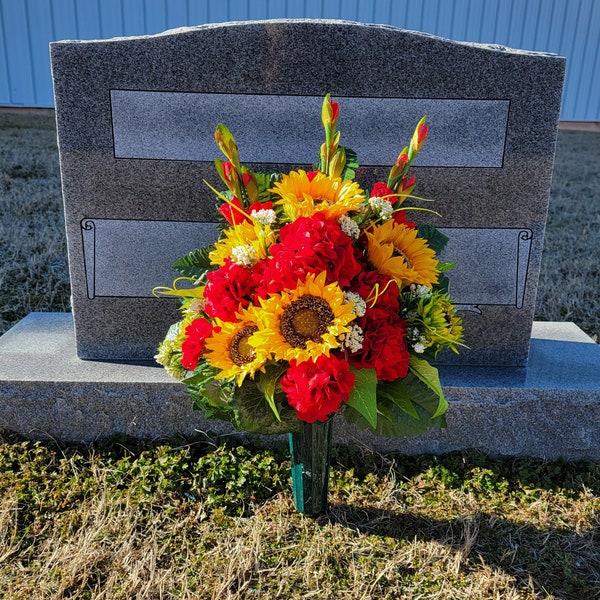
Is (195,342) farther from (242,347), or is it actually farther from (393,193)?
(393,193)

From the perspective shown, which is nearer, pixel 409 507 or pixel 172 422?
pixel 409 507

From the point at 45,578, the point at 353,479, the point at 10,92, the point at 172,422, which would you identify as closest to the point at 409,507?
the point at 353,479

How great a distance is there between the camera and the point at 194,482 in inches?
83.9

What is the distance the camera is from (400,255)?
1551 mm

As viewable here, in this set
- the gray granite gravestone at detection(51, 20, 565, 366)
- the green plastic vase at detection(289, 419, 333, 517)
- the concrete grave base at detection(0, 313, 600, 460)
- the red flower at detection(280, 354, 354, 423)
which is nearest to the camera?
the red flower at detection(280, 354, 354, 423)

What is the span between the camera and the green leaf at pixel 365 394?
140cm

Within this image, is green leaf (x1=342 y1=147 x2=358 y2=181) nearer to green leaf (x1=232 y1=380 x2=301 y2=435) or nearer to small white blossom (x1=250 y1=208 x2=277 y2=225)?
small white blossom (x1=250 y1=208 x2=277 y2=225)

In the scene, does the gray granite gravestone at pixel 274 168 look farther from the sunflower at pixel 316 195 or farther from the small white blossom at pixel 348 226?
the small white blossom at pixel 348 226

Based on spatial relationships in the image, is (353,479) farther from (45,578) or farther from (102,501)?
(45,578)

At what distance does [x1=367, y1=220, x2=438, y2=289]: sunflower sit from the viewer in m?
1.48

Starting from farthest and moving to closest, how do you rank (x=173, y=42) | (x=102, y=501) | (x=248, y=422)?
(x=173, y=42) < (x=102, y=501) < (x=248, y=422)

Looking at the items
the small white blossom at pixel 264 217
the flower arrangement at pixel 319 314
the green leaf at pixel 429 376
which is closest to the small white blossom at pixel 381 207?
the flower arrangement at pixel 319 314

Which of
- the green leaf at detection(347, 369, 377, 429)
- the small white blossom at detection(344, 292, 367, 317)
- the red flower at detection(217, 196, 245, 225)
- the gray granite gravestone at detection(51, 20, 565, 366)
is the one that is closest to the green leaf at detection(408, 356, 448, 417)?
the green leaf at detection(347, 369, 377, 429)

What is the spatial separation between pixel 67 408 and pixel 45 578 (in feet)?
2.36
